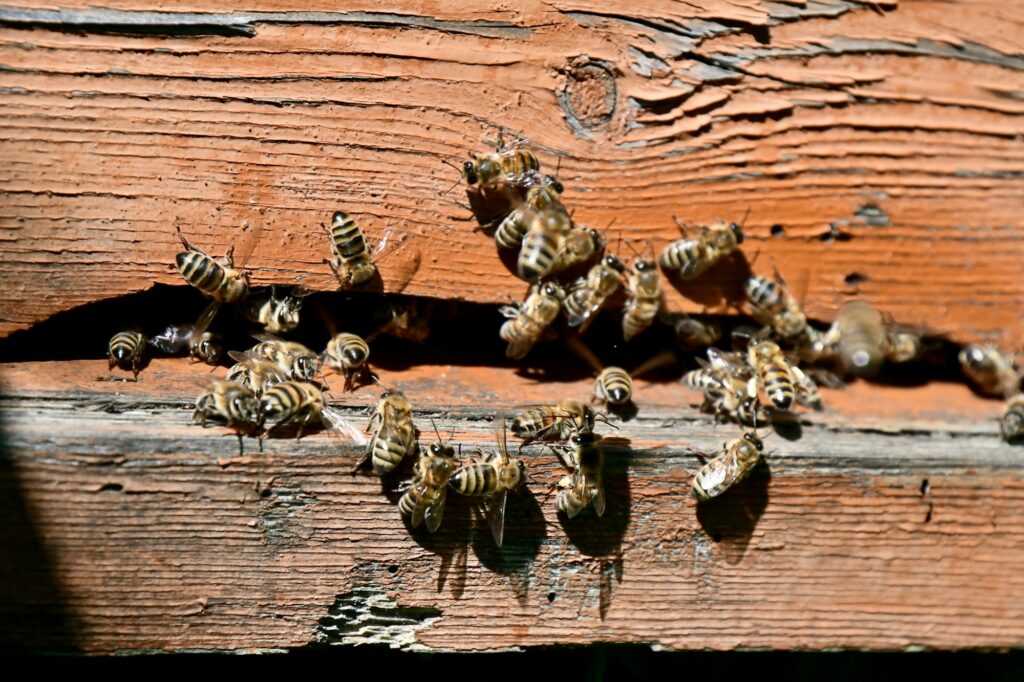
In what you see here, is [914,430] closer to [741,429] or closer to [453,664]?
[741,429]

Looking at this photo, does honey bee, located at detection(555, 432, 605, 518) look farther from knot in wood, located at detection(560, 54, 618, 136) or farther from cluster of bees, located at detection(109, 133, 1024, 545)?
knot in wood, located at detection(560, 54, 618, 136)

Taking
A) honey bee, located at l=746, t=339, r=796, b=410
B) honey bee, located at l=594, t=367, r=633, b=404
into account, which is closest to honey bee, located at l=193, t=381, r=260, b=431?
honey bee, located at l=594, t=367, r=633, b=404

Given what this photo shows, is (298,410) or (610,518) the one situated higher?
(298,410)

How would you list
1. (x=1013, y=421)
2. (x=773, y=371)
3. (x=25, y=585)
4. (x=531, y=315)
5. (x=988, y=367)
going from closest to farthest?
(x=25, y=585) → (x=531, y=315) → (x=773, y=371) → (x=1013, y=421) → (x=988, y=367)

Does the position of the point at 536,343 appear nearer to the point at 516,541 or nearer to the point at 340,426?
the point at 516,541

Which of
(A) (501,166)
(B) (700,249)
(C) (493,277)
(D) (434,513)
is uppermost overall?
(A) (501,166)

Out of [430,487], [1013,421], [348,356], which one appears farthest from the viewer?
[1013,421]

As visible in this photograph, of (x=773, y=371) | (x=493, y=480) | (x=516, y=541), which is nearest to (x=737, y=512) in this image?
(x=773, y=371)
